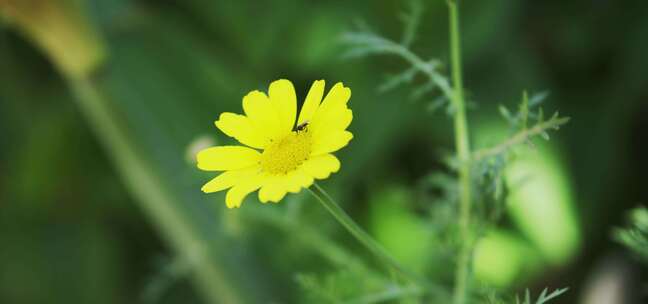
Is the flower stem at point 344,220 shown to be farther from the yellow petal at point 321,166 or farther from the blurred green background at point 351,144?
the blurred green background at point 351,144

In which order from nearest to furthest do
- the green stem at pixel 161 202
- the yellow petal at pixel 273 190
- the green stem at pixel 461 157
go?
the yellow petal at pixel 273 190, the green stem at pixel 461 157, the green stem at pixel 161 202

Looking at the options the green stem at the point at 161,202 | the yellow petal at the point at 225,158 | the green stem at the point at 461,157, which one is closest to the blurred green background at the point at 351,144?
the green stem at the point at 161,202

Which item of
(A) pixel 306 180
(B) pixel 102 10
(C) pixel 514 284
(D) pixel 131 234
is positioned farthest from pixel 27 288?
(A) pixel 306 180

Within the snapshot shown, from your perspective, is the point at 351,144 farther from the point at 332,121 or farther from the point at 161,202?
the point at 332,121

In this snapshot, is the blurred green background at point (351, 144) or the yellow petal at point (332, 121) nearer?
the yellow petal at point (332, 121)

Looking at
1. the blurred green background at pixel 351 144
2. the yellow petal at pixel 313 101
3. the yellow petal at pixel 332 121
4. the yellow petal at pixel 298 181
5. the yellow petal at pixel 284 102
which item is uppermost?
the blurred green background at pixel 351 144

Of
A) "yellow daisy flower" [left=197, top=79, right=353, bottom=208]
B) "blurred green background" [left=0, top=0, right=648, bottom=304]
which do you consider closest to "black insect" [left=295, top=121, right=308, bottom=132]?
"yellow daisy flower" [left=197, top=79, right=353, bottom=208]
